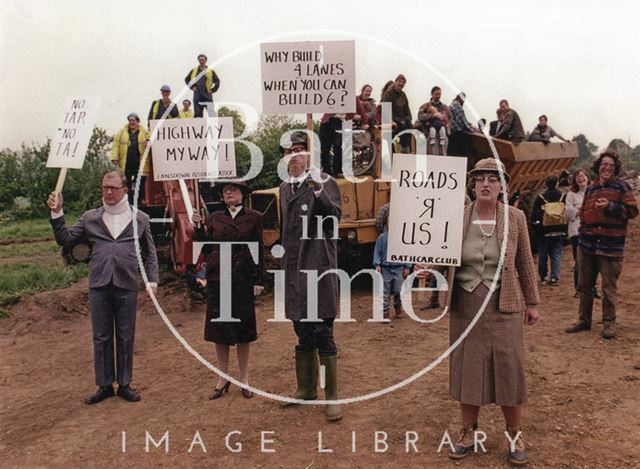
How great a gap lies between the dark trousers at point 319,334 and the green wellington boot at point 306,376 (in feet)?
0.52

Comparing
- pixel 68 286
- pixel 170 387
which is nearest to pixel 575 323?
pixel 170 387

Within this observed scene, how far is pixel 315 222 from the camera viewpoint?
478 centimetres

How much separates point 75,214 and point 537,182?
14.9 meters

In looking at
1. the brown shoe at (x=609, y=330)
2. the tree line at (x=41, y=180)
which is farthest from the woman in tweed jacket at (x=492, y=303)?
the tree line at (x=41, y=180)

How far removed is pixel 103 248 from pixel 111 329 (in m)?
0.70

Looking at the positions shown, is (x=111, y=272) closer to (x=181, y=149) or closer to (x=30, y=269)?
(x=181, y=149)

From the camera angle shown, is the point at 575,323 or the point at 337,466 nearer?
the point at 337,466

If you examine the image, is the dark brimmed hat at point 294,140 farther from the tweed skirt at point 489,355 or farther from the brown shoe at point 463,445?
the brown shoe at point 463,445

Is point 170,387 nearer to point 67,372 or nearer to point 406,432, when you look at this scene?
point 67,372

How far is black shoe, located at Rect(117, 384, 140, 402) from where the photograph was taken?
540cm

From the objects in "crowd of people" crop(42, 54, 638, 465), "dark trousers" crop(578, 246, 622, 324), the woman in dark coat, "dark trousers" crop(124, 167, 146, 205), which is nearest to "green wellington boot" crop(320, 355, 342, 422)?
"crowd of people" crop(42, 54, 638, 465)

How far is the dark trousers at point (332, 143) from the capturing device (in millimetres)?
9500

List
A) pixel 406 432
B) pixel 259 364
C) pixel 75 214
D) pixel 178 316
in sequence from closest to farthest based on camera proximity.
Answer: pixel 406 432 < pixel 259 364 < pixel 178 316 < pixel 75 214

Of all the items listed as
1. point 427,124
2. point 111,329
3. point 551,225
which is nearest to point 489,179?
point 111,329
